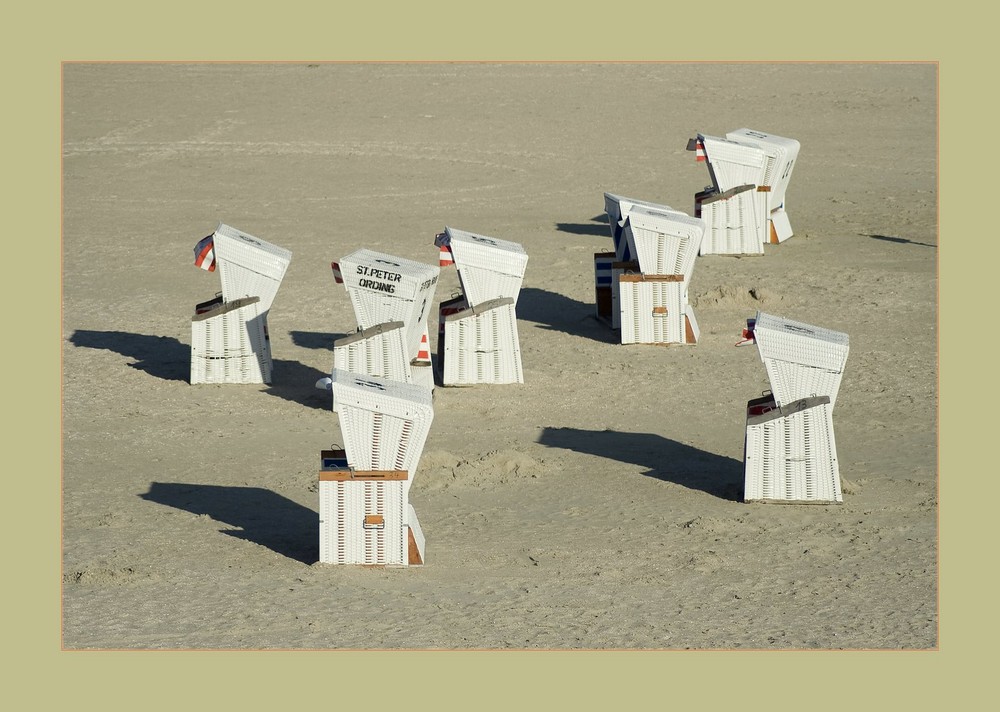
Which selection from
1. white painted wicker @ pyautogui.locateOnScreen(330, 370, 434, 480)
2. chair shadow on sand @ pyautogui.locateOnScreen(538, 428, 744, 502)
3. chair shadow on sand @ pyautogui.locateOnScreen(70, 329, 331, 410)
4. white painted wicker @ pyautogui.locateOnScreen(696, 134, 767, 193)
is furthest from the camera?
white painted wicker @ pyautogui.locateOnScreen(696, 134, 767, 193)

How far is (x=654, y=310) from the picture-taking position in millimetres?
21859

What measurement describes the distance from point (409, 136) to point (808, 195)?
11.0m

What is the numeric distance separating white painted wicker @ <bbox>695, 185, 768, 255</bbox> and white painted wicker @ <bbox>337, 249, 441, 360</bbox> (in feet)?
32.5

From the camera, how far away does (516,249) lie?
20531 millimetres

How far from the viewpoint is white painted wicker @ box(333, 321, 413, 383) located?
18.9 meters

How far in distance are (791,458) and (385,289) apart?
5.86 m

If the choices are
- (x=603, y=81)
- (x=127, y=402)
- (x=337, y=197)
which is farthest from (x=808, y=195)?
(x=127, y=402)

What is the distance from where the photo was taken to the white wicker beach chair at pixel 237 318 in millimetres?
19828

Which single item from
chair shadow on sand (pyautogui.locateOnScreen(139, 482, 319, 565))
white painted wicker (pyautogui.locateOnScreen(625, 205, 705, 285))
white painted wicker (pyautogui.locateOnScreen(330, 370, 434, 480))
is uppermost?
white painted wicker (pyautogui.locateOnScreen(625, 205, 705, 285))

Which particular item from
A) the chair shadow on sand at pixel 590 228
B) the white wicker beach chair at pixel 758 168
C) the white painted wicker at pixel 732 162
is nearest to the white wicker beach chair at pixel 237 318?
the white wicker beach chair at pixel 758 168

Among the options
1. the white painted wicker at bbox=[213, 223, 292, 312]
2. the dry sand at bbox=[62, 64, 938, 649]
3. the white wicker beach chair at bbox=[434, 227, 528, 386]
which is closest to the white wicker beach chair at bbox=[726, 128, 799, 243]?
the dry sand at bbox=[62, 64, 938, 649]

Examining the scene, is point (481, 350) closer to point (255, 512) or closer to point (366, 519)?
point (255, 512)

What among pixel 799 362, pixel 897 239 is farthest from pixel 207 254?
pixel 897 239

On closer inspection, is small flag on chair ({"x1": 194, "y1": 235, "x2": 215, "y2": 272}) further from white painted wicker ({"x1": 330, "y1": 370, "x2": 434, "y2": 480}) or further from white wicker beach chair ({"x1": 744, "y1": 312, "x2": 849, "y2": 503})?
white wicker beach chair ({"x1": 744, "y1": 312, "x2": 849, "y2": 503})
